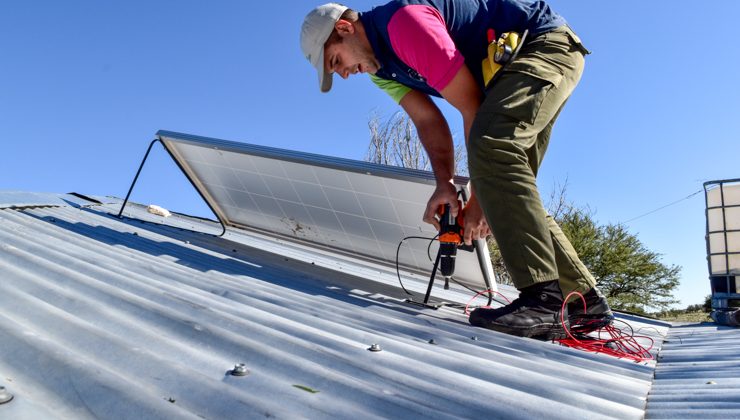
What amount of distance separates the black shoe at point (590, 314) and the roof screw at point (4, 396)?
2.17 metres

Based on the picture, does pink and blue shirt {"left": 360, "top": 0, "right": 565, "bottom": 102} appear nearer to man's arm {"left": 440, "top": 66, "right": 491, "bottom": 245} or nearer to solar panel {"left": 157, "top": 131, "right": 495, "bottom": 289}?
man's arm {"left": 440, "top": 66, "right": 491, "bottom": 245}

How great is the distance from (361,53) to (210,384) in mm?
2001

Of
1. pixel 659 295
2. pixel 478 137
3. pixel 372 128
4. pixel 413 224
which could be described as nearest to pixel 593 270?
pixel 659 295

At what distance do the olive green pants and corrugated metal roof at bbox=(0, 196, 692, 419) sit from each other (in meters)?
0.31

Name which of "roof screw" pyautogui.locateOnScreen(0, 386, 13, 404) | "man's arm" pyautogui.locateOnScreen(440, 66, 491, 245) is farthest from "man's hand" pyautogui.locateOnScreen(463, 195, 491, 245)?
"roof screw" pyautogui.locateOnScreen(0, 386, 13, 404)

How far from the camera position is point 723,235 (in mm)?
5430

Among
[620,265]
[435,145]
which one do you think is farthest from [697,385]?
[620,265]

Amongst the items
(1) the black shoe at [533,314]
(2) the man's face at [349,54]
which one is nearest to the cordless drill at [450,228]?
(1) the black shoe at [533,314]

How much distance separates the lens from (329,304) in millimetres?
2264

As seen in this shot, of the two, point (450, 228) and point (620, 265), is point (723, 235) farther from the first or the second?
point (620, 265)

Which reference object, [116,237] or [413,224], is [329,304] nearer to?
[413,224]

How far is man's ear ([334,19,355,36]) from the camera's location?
8.41 ft

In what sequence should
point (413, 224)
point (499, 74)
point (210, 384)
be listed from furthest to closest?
1. point (413, 224)
2. point (499, 74)
3. point (210, 384)

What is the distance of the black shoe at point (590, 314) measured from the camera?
2428 mm
